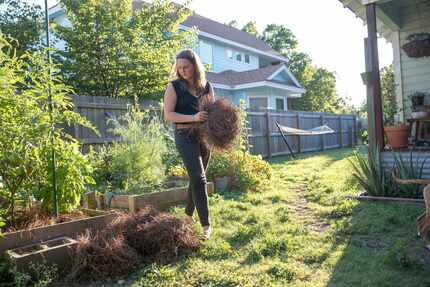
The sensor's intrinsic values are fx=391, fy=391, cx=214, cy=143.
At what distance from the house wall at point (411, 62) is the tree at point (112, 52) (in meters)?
5.56

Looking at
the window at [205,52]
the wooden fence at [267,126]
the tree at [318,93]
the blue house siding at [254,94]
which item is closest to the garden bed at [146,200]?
the wooden fence at [267,126]

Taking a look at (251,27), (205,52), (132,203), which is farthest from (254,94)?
(251,27)

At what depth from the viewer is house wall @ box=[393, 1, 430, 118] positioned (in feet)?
25.4

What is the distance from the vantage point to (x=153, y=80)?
10.3 metres

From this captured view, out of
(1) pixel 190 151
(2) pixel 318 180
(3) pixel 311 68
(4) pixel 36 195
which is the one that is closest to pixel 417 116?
(2) pixel 318 180

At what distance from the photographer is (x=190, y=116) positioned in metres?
3.29

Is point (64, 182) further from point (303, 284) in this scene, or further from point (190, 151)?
point (303, 284)

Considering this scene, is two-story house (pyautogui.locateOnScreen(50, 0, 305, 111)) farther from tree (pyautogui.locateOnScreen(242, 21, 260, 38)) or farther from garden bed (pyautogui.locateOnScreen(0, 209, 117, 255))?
garden bed (pyautogui.locateOnScreen(0, 209, 117, 255))

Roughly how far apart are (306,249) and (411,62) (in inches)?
259

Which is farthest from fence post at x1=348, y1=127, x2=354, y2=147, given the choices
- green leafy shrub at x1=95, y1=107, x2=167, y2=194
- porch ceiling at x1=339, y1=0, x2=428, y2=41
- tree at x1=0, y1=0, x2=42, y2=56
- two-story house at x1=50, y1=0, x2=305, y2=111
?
green leafy shrub at x1=95, y1=107, x2=167, y2=194

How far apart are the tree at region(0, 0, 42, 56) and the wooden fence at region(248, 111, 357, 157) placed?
24.5 ft

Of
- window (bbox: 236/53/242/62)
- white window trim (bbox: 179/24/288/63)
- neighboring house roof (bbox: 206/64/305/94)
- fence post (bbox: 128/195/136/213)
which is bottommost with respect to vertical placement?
fence post (bbox: 128/195/136/213)

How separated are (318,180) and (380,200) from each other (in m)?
2.31

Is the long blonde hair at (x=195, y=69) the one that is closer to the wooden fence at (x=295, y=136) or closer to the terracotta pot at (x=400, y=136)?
the terracotta pot at (x=400, y=136)
